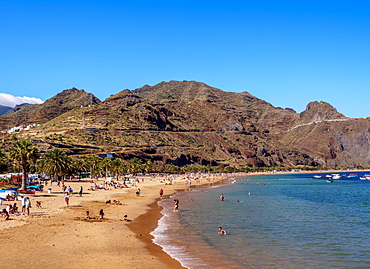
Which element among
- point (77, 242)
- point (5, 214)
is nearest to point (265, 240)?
point (77, 242)

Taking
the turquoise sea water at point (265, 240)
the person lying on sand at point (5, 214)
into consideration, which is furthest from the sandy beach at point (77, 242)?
the turquoise sea water at point (265, 240)

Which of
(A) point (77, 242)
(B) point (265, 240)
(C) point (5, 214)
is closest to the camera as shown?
(A) point (77, 242)

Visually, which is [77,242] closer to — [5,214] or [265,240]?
[5,214]

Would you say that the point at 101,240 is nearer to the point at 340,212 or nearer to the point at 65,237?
→ the point at 65,237

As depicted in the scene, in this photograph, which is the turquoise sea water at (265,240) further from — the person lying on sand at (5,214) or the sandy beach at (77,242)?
the person lying on sand at (5,214)

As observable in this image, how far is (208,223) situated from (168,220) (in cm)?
447

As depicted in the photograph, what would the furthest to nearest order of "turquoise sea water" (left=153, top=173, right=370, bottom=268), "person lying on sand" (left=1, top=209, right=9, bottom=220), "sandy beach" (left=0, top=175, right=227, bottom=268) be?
"person lying on sand" (left=1, top=209, right=9, bottom=220)
"turquoise sea water" (left=153, top=173, right=370, bottom=268)
"sandy beach" (left=0, top=175, right=227, bottom=268)

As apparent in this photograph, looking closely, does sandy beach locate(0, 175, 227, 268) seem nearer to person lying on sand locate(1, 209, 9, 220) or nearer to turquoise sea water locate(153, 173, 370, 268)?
person lying on sand locate(1, 209, 9, 220)

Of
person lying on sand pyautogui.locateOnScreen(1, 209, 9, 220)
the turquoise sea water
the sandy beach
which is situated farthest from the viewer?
person lying on sand pyautogui.locateOnScreen(1, 209, 9, 220)

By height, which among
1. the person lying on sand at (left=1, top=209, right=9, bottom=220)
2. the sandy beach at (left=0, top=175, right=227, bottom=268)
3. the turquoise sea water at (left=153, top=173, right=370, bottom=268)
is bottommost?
the turquoise sea water at (left=153, top=173, right=370, bottom=268)

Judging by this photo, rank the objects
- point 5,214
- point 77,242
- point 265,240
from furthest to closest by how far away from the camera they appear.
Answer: point 5,214 → point 265,240 → point 77,242

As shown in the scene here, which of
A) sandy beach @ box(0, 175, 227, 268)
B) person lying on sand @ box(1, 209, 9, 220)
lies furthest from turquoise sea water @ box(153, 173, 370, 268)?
person lying on sand @ box(1, 209, 9, 220)

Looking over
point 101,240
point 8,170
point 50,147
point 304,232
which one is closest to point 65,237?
point 101,240

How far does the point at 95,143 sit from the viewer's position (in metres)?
186
